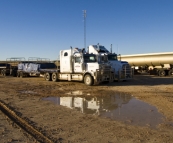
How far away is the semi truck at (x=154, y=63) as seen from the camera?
3070cm

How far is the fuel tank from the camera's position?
3075 centimetres

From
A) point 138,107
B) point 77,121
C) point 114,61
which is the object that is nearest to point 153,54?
point 114,61

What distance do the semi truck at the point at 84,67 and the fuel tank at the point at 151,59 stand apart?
571 inches

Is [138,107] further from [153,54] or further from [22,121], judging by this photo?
[153,54]

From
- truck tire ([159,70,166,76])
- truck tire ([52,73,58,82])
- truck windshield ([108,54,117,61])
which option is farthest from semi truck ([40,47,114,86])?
truck tire ([159,70,166,76])

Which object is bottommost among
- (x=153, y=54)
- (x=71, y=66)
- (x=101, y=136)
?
(x=101, y=136)

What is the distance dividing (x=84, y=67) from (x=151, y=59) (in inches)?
693

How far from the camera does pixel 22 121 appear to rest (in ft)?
24.0

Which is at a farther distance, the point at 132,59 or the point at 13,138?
the point at 132,59

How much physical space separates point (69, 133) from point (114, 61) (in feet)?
52.1

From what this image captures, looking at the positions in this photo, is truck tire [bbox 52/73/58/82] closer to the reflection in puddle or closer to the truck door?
the truck door

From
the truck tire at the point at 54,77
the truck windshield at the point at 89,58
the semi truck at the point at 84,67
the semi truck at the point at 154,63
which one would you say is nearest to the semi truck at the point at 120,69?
the semi truck at the point at 84,67

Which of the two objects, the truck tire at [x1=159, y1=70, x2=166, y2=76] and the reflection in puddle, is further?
the truck tire at [x1=159, y1=70, x2=166, y2=76]

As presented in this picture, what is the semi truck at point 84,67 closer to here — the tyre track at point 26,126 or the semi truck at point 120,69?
the semi truck at point 120,69
